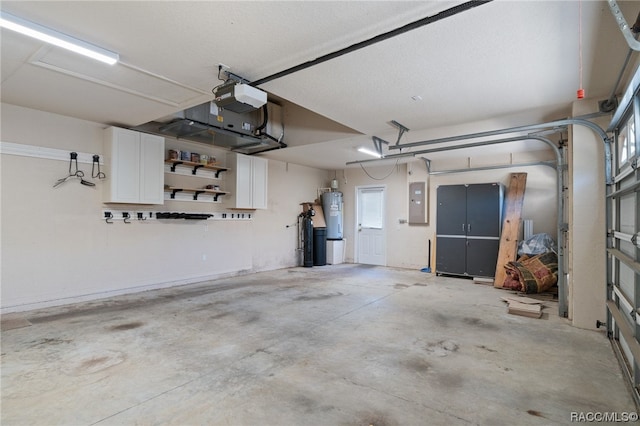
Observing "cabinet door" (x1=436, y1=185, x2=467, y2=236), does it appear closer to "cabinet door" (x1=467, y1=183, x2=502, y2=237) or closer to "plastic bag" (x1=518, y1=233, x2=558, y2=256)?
"cabinet door" (x1=467, y1=183, x2=502, y2=237)

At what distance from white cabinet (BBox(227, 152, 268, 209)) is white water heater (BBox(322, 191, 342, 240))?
6.97ft

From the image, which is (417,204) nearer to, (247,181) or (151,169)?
(247,181)

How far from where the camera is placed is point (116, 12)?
2295mm

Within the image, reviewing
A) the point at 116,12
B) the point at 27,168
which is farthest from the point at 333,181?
the point at 116,12

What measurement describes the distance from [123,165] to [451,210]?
6212 millimetres

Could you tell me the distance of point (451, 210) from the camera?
6863 mm

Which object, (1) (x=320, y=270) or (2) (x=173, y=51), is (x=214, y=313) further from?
(1) (x=320, y=270)

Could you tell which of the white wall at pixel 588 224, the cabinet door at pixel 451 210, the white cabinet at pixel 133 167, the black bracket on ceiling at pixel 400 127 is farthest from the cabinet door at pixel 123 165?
the white wall at pixel 588 224

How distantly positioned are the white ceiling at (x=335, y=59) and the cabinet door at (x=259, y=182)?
8.92ft

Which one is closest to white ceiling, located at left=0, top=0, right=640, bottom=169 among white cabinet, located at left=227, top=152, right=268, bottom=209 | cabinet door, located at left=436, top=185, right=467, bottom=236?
white cabinet, located at left=227, top=152, right=268, bottom=209

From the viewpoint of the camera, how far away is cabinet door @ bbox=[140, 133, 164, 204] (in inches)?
203

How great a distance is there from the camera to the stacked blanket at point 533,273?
211 inches

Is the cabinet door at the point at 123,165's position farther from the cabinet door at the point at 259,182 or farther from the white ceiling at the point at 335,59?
the cabinet door at the point at 259,182

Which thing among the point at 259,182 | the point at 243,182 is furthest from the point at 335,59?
the point at 259,182
